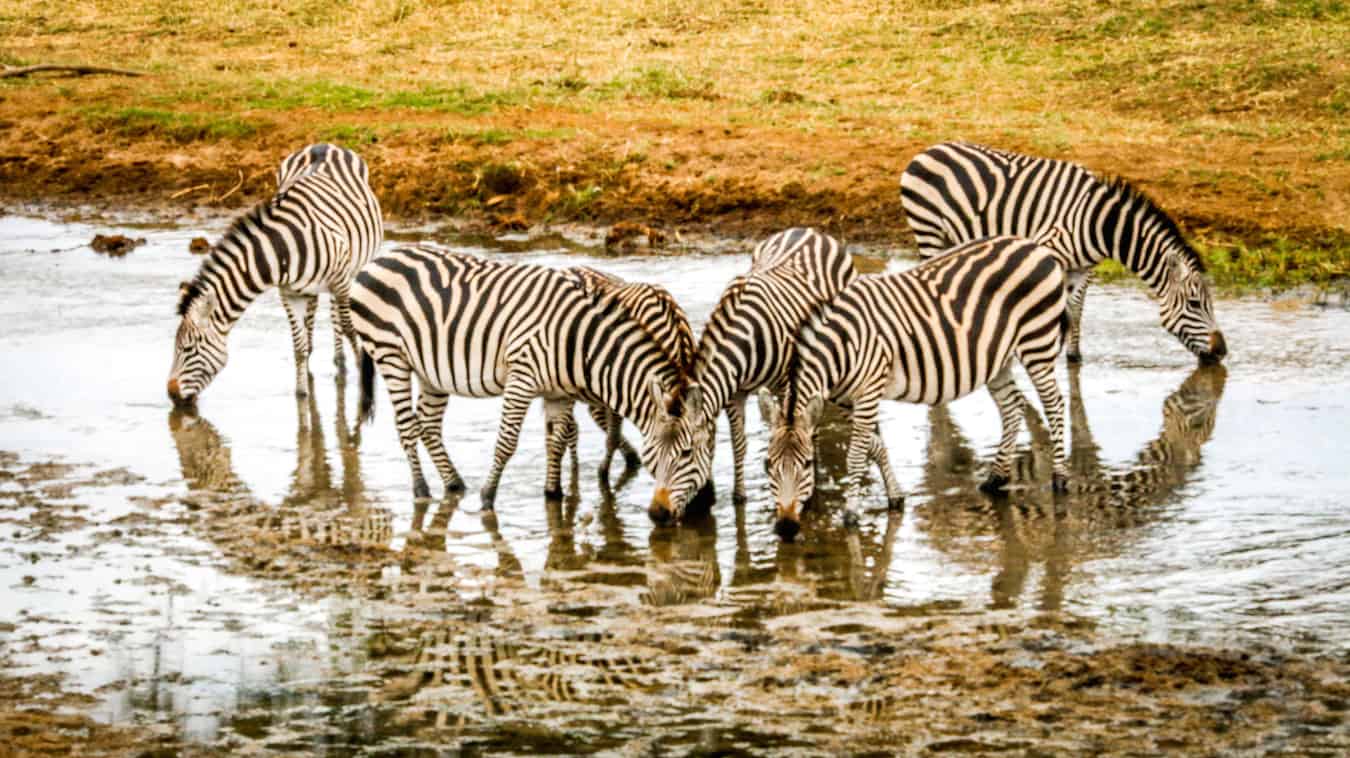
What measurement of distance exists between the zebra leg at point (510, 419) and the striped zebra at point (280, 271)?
11.7ft

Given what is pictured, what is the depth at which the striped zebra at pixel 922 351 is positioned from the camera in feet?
35.9

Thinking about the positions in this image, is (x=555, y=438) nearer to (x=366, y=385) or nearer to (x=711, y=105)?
(x=366, y=385)

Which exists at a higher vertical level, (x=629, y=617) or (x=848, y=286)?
(x=848, y=286)

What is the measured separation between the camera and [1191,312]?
14578mm

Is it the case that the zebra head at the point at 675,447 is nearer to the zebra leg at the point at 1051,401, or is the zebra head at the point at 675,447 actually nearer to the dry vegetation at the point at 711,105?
the zebra leg at the point at 1051,401

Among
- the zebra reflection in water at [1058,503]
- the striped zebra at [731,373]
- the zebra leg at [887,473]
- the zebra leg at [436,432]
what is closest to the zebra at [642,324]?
the striped zebra at [731,373]

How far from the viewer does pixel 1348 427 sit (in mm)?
12828

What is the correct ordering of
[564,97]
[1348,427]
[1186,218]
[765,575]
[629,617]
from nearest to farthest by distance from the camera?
[629,617] < [765,575] < [1348,427] < [1186,218] < [564,97]

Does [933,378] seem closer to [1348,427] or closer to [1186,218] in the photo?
[1348,427]

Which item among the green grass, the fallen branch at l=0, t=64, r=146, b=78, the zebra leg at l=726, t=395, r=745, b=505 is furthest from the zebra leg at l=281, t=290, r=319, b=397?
the fallen branch at l=0, t=64, r=146, b=78

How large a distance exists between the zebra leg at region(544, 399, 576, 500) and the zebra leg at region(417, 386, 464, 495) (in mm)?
625

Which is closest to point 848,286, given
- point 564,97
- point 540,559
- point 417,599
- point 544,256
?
point 540,559

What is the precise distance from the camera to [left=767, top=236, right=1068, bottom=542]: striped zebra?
1094 cm

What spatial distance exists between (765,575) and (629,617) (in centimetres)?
101
